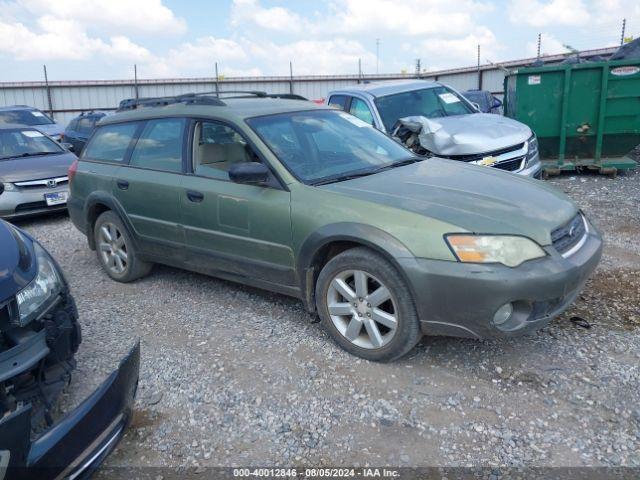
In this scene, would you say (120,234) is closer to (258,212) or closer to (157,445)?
(258,212)

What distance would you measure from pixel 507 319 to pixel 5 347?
2516mm

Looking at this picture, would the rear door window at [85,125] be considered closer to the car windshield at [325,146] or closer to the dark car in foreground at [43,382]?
the car windshield at [325,146]

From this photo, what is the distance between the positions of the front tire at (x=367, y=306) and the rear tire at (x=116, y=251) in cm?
217

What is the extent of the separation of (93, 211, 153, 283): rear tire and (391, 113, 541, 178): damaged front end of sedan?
331 centimetres

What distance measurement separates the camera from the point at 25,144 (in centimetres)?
883

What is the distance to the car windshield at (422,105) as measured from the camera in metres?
7.39

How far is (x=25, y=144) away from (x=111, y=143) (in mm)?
4573

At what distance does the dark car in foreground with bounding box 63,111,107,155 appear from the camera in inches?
535

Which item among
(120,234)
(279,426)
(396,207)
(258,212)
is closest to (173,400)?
(279,426)

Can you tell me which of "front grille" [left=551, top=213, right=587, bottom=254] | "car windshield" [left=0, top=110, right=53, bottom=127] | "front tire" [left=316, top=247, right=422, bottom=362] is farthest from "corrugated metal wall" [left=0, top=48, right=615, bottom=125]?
"front tire" [left=316, top=247, right=422, bottom=362]

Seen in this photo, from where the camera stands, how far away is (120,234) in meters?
5.10

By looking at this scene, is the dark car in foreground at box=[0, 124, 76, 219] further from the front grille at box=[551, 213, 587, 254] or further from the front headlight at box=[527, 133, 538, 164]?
the front grille at box=[551, 213, 587, 254]

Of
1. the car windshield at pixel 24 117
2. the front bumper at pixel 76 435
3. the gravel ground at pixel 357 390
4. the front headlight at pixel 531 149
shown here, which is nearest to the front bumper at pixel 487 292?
the gravel ground at pixel 357 390

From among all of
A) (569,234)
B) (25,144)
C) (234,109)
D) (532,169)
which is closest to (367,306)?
(569,234)
